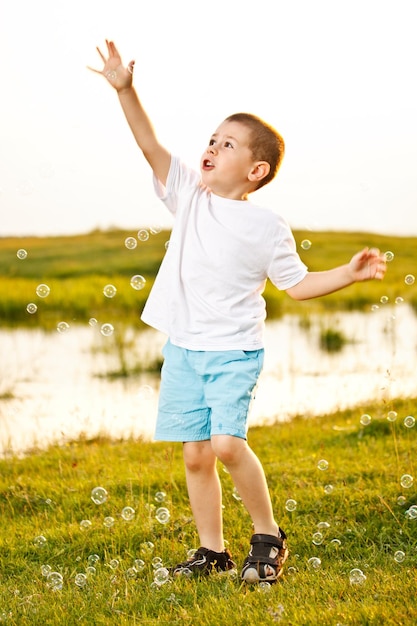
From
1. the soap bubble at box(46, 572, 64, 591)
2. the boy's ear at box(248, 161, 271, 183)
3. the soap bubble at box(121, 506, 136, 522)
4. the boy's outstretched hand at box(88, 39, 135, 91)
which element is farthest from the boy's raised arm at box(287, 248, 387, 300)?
the soap bubble at box(46, 572, 64, 591)

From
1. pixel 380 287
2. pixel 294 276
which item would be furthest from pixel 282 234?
pixel 380 287

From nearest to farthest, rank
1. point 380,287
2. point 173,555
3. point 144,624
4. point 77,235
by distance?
point 144,624, point 173,555, point 380,287, point 77,235

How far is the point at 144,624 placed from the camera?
3646 mm

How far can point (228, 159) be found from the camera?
158 inches

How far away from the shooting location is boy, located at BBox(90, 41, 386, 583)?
12.9 feet

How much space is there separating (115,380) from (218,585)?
6.75 m

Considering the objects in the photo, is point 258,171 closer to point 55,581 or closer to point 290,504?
point 290,504

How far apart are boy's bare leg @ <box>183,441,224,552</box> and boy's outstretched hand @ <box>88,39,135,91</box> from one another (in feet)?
4.81

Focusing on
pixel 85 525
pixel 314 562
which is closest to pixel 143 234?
pixel 85 525

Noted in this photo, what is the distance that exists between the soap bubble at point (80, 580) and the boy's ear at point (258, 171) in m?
1.75

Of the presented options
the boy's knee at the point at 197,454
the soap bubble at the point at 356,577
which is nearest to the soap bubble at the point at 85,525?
the boy's knee at the point at 197,454

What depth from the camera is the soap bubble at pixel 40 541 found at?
4.76m

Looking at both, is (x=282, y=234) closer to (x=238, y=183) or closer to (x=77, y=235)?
(x=238, y=183)

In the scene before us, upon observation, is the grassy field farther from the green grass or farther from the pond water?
the green grass
